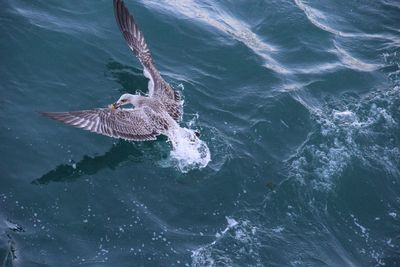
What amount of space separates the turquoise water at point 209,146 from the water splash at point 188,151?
0.19 m

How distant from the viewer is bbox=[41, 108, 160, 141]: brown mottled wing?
9.83 m

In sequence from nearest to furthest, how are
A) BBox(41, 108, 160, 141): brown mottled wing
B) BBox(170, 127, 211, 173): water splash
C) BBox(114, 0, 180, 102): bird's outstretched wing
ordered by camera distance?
BBox(41, 108, 160, 141): brown mottled wing
BBox(170, 127, 211, 173): water splash
BBox(114, 0, 180, 102): bird's outstretched wing

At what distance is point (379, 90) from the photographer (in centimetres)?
1347

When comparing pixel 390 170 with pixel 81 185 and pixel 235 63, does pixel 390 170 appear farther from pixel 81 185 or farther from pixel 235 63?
pixel 81 185

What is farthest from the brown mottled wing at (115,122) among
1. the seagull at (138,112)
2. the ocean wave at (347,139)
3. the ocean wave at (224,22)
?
the ocean wave at (224,22)

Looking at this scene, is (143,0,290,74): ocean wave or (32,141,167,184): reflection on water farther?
(143,0,290,74): ocean wave

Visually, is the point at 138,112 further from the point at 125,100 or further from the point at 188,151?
the point at 188,151

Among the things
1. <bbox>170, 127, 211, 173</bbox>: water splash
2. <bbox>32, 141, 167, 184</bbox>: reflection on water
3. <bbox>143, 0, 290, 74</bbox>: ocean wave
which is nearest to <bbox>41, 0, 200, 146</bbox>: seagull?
<bbox>170, 127, 211, 173</bbox>: water splash

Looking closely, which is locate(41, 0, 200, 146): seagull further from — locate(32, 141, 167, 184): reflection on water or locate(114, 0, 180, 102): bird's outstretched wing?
locate(32, 141, 167, 184): reflection on water

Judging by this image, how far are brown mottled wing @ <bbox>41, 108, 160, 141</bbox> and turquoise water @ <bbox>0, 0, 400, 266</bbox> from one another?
412 mm

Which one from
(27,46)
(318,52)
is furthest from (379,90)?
(27,46)

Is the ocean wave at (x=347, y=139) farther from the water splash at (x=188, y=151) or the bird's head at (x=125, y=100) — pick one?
the bird's head at (x=125, y=100)

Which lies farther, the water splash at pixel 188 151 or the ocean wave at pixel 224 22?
the ocean wave at pixel 224 22

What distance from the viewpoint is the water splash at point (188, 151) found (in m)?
10.4
